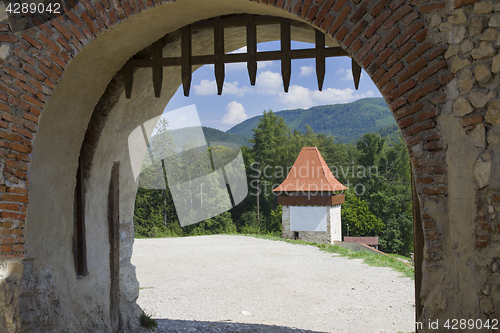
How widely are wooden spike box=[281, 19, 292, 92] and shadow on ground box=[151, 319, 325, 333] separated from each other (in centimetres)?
379

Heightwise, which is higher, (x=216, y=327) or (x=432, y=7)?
(x=432, y=7)

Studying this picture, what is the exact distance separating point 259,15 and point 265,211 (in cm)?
3513

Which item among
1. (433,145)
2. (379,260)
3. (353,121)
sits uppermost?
(353,121)

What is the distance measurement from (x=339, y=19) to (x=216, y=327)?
15.8 feet

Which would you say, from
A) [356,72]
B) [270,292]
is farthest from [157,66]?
[270,292]

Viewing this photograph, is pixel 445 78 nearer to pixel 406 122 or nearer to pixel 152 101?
pixel 406 122

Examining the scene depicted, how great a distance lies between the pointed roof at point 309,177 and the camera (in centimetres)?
2164

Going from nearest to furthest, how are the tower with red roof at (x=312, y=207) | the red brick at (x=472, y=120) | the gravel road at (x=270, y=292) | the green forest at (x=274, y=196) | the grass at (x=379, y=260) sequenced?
the red brick at (x=472, y=120) → the gravel road at (x=270, y=292) → the grass at (x=379, y=260) → the tower with red roof at (x=312, y=207) → the green forest at (x=274, y=196)

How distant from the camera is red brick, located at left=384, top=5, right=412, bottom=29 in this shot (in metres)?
2.57

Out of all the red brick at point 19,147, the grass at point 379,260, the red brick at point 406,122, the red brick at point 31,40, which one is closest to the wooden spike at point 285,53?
the red brick at point 406,122

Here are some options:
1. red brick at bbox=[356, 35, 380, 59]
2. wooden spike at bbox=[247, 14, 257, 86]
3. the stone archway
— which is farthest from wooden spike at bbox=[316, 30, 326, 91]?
red brick at bbox=[356, 35, 380, 59]

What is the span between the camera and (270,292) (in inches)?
331

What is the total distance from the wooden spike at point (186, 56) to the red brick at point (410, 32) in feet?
6.72

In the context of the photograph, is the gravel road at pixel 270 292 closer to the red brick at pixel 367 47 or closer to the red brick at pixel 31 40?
the red brick at pixel 31 40
